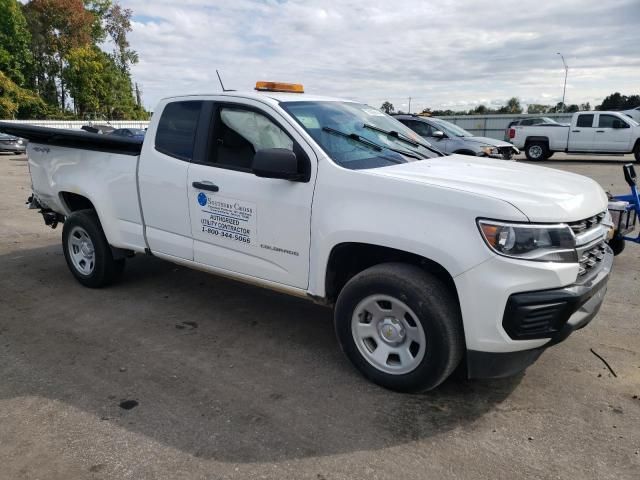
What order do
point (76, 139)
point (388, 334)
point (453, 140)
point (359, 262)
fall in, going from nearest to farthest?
point (388, 334) → point (359, 262) → point (76, 139) → point (453, 140)

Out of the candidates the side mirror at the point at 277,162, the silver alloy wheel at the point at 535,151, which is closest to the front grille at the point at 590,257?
the side mirror at the point at 277,162

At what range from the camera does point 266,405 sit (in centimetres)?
324

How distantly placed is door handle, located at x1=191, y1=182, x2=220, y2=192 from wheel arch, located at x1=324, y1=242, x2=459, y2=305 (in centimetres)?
111

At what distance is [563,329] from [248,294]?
3.10 meters

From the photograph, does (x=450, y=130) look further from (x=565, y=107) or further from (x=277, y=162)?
(x=565, y=107)

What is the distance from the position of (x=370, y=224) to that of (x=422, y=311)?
60 centimetres

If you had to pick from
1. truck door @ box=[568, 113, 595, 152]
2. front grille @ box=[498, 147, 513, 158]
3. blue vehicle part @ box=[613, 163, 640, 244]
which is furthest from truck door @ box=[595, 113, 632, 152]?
blue vehicle part @ box=[613, 163, 640, 244]

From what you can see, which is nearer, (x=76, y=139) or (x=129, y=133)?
(x=76, y=139)

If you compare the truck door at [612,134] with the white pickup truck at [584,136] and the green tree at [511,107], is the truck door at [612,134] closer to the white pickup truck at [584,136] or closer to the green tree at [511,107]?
the white pickup truck at [584,136]

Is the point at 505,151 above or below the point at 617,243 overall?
above

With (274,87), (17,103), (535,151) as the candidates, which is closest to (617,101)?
(535,151)

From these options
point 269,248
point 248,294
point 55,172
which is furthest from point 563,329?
point 55,172

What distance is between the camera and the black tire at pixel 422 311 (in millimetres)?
3045

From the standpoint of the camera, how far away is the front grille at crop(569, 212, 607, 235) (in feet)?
9.87
